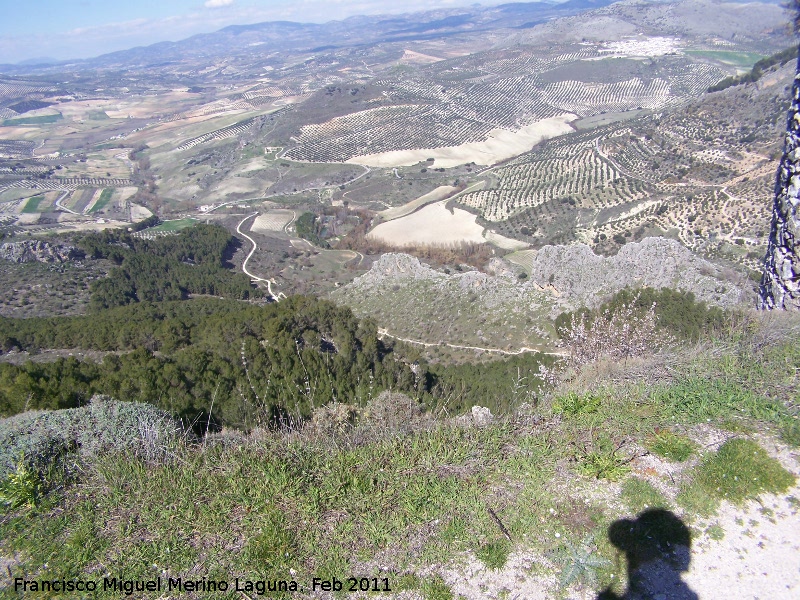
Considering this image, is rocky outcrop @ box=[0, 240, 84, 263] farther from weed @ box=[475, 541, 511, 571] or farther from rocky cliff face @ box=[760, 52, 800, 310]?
rocky cliff face @ box=[760, 52, 800, 310]

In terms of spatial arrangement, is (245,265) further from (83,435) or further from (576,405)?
(576,405)

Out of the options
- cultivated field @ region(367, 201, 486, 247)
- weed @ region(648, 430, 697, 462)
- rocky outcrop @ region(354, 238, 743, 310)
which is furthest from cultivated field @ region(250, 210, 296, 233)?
weed @ region(648, 430, 697, 462)

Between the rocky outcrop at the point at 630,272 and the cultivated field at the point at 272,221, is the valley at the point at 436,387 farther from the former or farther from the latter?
the cultivated field at the point at 272,221

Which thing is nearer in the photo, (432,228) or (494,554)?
(494,554)

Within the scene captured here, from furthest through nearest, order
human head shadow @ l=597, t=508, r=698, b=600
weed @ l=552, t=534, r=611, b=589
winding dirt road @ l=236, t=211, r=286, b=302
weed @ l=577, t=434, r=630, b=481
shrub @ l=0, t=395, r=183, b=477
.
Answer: winding dirt road @ l=236, t=211, r=286, b=302, shrub @ l=0, t=395, r=183, b=477, weed @ l=577, t=434, r=630, b=481, weed @ l=552, t=534, r=611, b=589, human head shadow @ l=597, t=508, r=698, b=600

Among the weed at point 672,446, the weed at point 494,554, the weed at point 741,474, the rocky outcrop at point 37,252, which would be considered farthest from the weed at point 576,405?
the rocky outcrop at point 37,252

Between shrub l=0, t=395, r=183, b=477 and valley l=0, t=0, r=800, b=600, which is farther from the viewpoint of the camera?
shrub l=0, t=395, r=183, b=477

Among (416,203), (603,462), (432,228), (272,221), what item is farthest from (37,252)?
(603,462)
